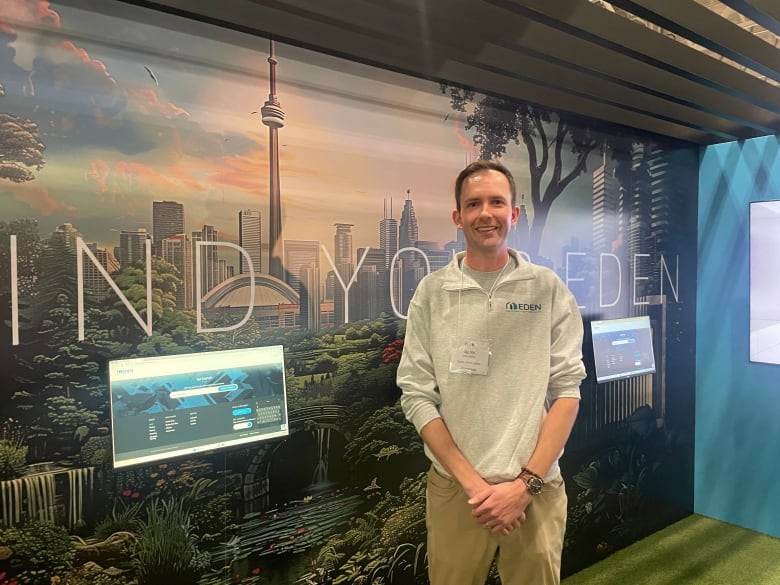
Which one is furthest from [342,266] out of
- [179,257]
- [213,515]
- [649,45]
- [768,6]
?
[768,6]

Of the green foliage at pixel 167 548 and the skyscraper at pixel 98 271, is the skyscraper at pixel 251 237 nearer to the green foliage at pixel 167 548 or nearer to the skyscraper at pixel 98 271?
the skyscraper at pixel 98 271

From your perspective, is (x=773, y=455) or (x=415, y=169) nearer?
(x=415, y=169)

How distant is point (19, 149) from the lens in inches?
62.4

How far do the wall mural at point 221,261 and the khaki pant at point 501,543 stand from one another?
59 centimetres

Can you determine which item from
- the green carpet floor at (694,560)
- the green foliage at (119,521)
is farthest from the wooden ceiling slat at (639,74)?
the green carpet floor at (694,560)

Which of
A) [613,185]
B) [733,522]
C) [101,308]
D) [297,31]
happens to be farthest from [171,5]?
[733,522]

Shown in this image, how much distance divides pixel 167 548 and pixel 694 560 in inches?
122

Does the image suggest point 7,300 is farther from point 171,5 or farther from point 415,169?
point 415,169

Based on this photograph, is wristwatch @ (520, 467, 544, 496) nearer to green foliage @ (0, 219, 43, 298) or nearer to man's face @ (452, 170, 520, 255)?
man's face @ (452, 170, 520, 255)

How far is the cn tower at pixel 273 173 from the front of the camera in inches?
80.7

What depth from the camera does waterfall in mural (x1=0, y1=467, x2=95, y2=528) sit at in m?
1.60

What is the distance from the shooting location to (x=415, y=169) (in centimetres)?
247

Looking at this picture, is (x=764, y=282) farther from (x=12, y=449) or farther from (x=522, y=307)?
Result: (x=12, y=449)

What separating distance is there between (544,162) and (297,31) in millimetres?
1580
